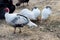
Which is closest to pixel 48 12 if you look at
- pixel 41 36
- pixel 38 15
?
pixel 38 15

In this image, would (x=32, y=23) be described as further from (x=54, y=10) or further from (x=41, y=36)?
(x=54, y=10)

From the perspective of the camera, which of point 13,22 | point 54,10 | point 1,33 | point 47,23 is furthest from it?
point 54,10

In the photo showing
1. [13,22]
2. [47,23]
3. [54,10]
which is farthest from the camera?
[54,10]

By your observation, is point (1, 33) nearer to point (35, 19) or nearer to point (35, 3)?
point (35, 19)

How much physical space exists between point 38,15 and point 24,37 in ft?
5.23

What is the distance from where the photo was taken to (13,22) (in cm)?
629

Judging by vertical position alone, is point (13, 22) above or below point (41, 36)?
above

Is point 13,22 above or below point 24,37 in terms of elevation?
above

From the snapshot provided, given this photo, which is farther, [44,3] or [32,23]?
[44,3]

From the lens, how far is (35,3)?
10016mm

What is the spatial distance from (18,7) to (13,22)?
11.5 ft

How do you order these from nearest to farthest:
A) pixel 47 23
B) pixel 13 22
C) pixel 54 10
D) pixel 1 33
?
pixel 13 22
pixel 1 33
pixel 47 23
pixel 54 10

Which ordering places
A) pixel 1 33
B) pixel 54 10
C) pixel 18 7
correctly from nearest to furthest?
1. pixel 1 33
2. pixel 54 10
3. pixel 18 7

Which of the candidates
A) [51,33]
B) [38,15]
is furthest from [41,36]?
[38,15]
